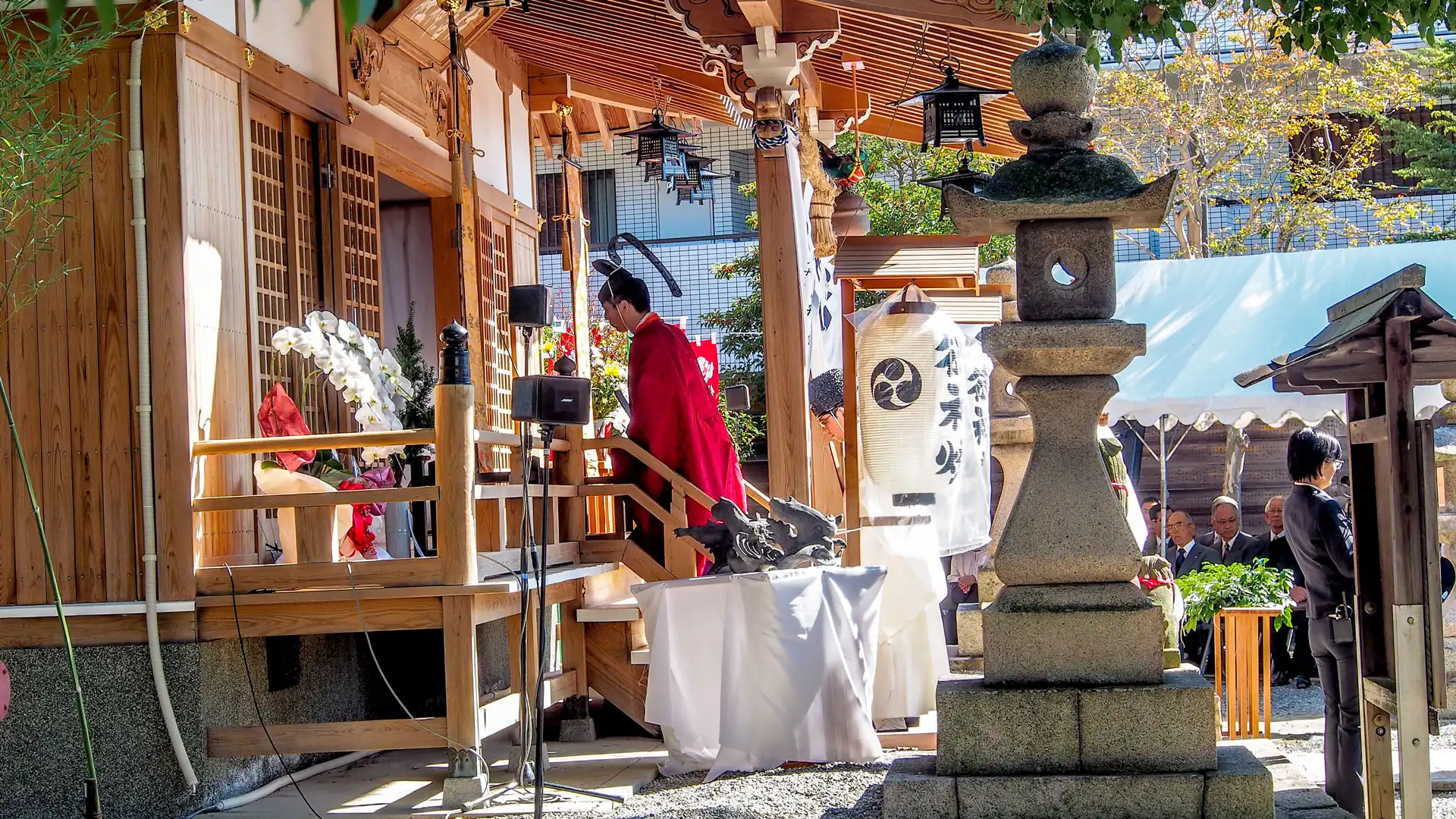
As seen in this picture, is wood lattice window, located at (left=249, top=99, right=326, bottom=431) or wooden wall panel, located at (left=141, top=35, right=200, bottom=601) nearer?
wooden wall panel, located at (left=141, top=35, right=200, bottom=601)

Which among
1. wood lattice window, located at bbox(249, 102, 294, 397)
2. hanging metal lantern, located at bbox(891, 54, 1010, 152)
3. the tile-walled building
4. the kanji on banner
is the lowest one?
the kanji on banner

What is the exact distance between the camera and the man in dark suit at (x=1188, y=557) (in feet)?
35.3

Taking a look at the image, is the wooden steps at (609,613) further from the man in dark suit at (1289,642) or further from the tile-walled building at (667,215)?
the tile-walled building at (667,215)

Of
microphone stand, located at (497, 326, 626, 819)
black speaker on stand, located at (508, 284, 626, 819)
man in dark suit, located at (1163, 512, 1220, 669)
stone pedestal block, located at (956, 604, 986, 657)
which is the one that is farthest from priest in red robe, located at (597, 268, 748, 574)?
man in dark suit, located at (1163, 512, 1220, 669)

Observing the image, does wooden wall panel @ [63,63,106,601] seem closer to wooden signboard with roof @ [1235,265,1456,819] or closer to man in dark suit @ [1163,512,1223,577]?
wooden signboard with roof @ [1235,265,1456,819]

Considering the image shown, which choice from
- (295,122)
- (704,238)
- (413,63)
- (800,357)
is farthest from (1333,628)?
(704,238)

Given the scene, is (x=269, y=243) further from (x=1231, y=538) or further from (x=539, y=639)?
(x=1231, y=538)

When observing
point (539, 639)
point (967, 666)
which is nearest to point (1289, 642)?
point (967, 666)

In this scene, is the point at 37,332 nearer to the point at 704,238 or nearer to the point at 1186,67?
the point at 1186,67

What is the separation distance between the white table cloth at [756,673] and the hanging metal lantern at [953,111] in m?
3.46

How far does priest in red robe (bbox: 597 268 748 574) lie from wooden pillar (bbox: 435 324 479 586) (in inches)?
59.3

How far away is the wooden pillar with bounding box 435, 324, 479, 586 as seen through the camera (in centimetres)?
584

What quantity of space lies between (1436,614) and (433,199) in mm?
6865

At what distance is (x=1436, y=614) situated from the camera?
502 cm
